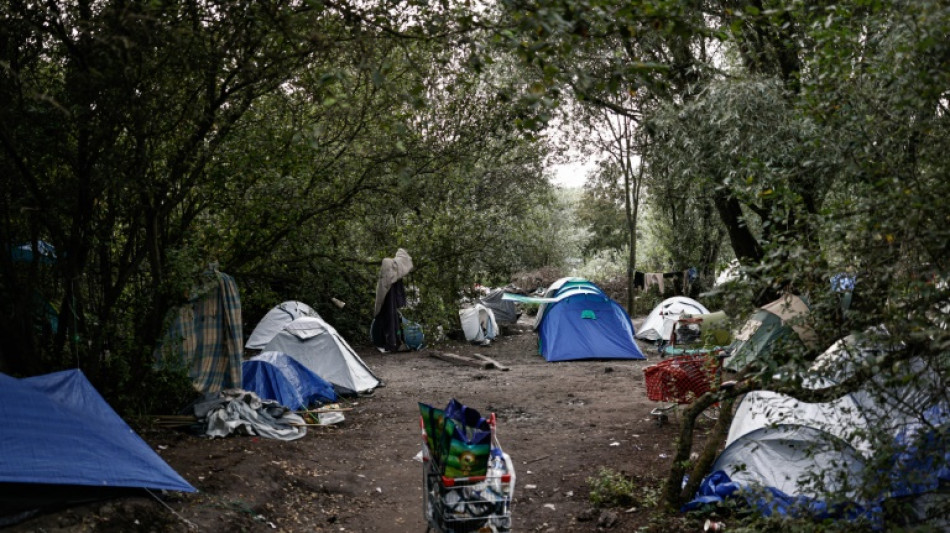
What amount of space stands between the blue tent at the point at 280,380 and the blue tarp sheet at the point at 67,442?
3.94 metres

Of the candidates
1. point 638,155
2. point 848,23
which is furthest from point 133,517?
point 638,155

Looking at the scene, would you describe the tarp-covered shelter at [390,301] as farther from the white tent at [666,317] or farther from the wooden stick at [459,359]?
the white tent at [666,317]

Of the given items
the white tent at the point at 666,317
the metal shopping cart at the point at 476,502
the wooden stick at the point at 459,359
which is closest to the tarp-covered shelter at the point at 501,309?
the white tent at the point at 666,317

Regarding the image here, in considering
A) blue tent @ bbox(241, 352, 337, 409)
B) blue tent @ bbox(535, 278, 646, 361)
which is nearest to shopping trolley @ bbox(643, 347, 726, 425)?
blue tent @ bbox(241, 352, 337, 409)

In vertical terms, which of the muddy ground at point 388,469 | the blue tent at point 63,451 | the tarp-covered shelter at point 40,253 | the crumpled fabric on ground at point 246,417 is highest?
the tarp-covered shelter at point 40,253

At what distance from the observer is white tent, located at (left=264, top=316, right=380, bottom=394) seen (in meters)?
11.5

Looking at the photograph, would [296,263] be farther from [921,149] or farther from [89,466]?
[921,149]

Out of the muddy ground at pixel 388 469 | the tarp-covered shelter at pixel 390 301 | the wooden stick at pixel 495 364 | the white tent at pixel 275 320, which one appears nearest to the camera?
the muddy ground at pixel 388 469

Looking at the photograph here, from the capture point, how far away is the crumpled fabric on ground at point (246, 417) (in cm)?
787

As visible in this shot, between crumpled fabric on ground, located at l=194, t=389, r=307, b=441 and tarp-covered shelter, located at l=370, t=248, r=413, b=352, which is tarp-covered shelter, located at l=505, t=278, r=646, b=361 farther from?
crumpled fabric on ground, located at l=194, t=389, r=307, b=441

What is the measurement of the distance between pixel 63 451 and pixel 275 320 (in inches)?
421

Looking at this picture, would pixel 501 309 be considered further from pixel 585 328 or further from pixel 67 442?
pixel 67 442

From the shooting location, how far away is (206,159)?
24.1 ft

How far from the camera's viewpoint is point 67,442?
4996 mm
